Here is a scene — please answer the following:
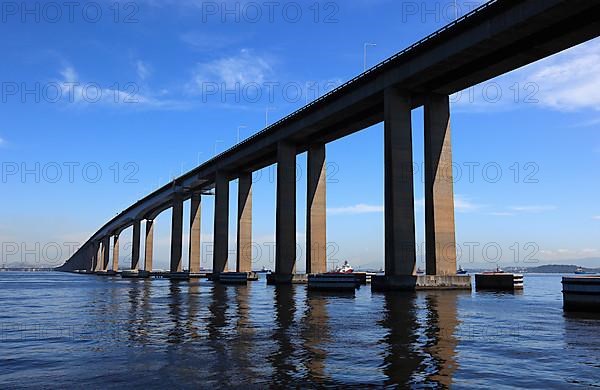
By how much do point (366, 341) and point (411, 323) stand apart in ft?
21.6

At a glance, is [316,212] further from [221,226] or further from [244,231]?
[221,226]

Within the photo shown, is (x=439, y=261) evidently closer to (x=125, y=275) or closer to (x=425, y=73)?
(x=425, y=73)

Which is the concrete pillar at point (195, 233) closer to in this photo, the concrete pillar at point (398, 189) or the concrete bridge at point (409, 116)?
the concrete bridge at point (409, 116)

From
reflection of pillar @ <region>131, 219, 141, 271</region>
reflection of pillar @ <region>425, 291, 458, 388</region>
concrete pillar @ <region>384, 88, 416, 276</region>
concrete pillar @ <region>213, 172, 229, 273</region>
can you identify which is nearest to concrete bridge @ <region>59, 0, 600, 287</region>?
concrete pillar @ <region>384, 88, 416, 276</region>

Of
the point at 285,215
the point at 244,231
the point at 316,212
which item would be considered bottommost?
the point at 244,231

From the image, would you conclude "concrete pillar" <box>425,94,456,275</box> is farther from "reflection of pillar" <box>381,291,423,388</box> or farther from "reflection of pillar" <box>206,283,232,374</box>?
"reflection of pillar" <box>206,283,232,374</box>

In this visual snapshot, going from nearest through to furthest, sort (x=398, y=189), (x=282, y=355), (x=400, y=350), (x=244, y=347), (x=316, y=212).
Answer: (x=282, y=355), (x=400, y=350), (x=244, y=347), (x=398, y=189), (x=316, y=212)

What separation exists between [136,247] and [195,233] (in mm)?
64396

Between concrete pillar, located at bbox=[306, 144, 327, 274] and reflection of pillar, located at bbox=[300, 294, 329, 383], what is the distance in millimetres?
50472

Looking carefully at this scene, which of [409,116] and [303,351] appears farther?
[409,116]

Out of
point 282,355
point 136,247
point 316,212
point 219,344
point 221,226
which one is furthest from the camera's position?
point 136,247

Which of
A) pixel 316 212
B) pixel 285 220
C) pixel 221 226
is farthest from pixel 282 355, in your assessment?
pixel 221 226

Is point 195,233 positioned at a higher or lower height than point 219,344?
higher

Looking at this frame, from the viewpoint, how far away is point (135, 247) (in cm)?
18700
